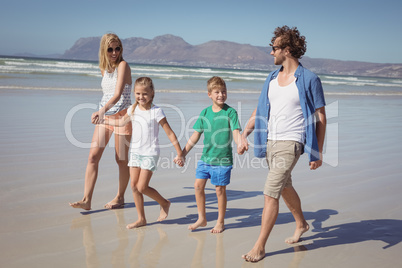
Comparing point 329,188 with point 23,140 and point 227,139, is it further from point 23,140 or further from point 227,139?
point 23,140

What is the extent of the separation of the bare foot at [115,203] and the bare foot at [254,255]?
5.52ft

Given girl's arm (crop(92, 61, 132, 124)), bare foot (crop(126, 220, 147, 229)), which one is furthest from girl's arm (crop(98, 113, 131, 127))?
bare foot (crop(126, 220, 147, 229))

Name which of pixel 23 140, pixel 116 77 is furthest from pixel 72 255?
pixel 23 140

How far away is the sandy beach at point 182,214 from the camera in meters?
3.12

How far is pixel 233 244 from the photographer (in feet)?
11.2

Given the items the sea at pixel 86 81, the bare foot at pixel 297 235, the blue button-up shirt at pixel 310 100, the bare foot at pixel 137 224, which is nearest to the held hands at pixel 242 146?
the blue button-up shirt at pixel 310 100

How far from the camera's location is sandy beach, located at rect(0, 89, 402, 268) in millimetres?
3123

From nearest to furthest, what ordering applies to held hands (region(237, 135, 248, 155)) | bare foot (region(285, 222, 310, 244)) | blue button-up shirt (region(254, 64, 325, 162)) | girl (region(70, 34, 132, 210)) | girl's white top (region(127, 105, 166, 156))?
blue button-up shirt (region(254, 64, 325, 162)) < held hands (region(237, 135, 248, 155)) < bare foot (region(285, 222, 310, 244)) < girl's white top (region(127, 105, 166, 156)) < girl (region(70, 34, 132, 210))

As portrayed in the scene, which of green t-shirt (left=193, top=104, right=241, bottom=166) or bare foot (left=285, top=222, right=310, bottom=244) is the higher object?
green t-shirt (left=193, top=104, right=241, bottom=166)

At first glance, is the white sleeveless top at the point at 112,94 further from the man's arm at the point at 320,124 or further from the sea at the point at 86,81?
the sea at the point at 86,81

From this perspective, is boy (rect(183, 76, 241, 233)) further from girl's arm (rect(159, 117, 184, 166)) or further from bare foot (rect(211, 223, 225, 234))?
girl's arm (rect(159, 117, 184, 166))

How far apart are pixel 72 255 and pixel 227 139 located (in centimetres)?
166

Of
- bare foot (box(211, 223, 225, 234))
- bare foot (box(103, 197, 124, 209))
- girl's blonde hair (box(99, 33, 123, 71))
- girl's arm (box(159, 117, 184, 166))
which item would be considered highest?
girl's blonde hair (box(99, 33, 123, 71))

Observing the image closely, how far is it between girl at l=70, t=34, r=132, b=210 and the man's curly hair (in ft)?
5.65
